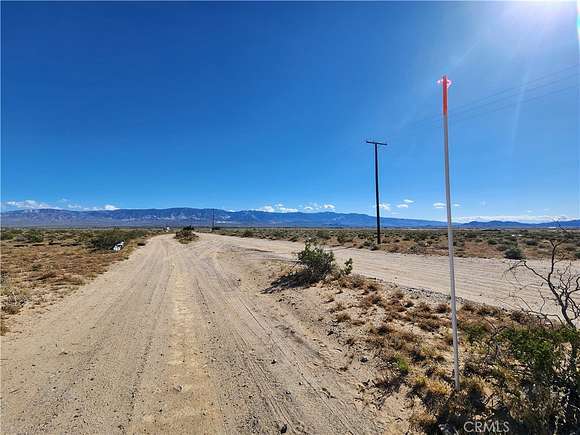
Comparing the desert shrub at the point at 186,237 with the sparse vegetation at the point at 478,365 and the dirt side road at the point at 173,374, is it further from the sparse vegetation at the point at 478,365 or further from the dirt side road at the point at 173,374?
the sparse vegetation at the point at 478,365

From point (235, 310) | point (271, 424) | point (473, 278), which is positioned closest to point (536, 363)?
point (271, 424)

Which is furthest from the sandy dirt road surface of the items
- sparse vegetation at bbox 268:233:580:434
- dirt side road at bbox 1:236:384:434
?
sparse vegetation at bbox 268:233:580:434

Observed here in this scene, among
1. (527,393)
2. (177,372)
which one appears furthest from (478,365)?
(177,372)

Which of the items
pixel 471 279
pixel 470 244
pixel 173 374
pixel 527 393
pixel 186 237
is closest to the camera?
pixel 527 393

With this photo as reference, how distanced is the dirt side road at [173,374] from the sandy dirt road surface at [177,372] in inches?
0.6

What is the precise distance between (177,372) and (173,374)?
0.08m

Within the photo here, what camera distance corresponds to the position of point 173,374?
4715mm

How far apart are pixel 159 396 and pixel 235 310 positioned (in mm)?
4036

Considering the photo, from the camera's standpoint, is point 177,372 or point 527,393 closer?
point 527,393

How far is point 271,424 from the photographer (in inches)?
142

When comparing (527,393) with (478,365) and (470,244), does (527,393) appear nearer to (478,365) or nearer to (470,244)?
(478,365)

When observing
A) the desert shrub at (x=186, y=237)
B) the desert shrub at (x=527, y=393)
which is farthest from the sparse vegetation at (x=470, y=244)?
the desert shrub at (x=186, y=237)

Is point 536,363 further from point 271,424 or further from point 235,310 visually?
point 235,310

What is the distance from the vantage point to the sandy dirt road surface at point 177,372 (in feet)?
12.0
